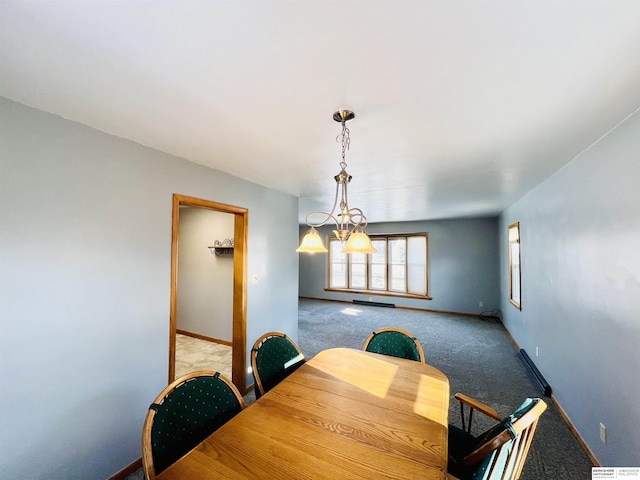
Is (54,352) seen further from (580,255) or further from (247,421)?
(580,255)

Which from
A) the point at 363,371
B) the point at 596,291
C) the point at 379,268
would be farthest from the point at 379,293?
the point at 363,371

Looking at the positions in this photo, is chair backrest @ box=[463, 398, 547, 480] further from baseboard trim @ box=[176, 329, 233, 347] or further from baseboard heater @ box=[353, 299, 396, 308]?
baseboard heater @ box=[353, 299, 396, 308]

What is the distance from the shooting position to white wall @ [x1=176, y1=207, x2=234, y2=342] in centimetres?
438

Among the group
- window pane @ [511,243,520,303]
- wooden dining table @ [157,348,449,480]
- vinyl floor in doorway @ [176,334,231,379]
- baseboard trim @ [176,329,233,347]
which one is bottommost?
vinyl floor in doorway @ [176,334,231,379]

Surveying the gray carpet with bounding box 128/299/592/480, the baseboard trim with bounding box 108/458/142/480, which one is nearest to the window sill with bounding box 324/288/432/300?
the gray carpet with bounding box 128/299/592/480

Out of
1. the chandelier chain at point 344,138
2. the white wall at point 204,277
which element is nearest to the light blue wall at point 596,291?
the chandelier chain at point 344,138

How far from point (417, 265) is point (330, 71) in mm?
6725

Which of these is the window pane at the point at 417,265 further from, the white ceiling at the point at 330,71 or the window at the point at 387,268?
the white ceiling at the point at 330,71

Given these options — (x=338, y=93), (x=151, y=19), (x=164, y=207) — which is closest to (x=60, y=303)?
(x=164, y=207)

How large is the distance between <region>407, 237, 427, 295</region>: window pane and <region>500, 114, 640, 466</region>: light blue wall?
3966mm

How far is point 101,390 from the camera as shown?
Result: 1.76 m

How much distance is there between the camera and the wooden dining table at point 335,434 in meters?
0.98

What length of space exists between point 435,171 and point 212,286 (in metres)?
3.91

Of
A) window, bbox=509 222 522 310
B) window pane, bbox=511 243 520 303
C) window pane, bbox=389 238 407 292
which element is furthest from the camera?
window pane, bbox=389 238 407 292
